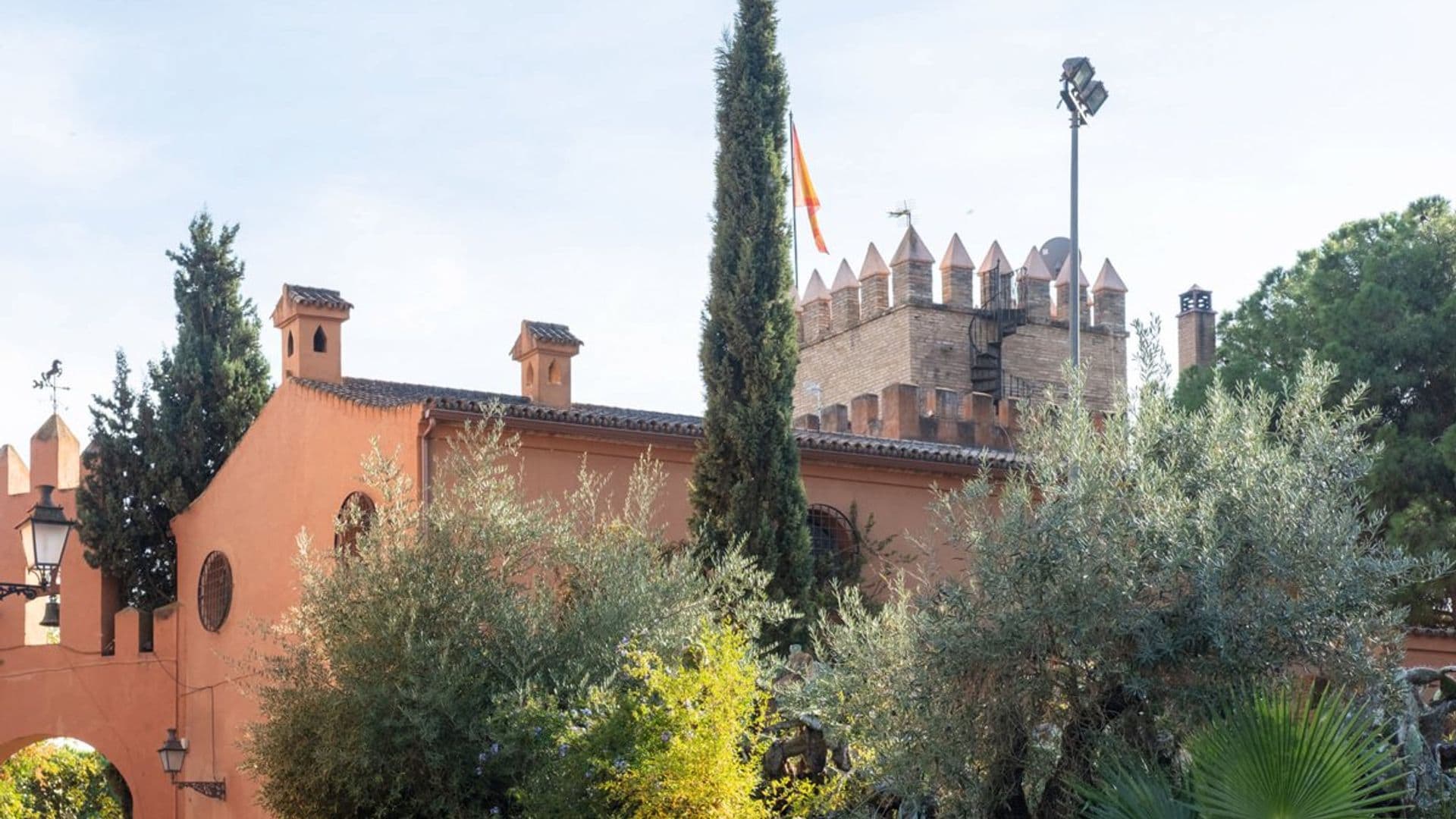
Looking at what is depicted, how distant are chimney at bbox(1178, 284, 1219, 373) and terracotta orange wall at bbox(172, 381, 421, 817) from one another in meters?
25.1

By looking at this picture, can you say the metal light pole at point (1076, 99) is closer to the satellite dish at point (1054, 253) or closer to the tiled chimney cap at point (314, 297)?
the tiled chimney cap at point (314, 297)

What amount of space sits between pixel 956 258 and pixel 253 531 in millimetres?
23010

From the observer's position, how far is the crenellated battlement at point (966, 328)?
134 feet

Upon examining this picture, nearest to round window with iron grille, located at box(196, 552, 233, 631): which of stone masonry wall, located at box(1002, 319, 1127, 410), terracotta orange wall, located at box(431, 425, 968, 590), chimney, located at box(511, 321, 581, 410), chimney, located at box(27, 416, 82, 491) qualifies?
chimney, located at box(511, 321, 581, 410)

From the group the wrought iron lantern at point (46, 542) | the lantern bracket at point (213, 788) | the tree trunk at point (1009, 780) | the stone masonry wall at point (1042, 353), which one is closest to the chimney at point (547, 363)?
the lantern bracket at point (213, 788)

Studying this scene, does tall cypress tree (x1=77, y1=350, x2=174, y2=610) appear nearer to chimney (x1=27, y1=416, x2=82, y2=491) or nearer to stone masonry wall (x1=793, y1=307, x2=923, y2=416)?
chimney (x1=27, y1=416, x2=82, y2=491)

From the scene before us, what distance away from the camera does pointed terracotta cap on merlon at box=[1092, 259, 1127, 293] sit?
43.2 metres

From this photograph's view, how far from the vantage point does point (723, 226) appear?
17922mm

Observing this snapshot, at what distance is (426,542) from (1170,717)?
5.60 meters

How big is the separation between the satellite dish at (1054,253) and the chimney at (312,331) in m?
23.8

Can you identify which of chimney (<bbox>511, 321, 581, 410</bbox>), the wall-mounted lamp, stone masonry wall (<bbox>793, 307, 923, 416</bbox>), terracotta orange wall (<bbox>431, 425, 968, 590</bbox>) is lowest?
the wall-mounted lamp

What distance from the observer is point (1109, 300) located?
1700 inches

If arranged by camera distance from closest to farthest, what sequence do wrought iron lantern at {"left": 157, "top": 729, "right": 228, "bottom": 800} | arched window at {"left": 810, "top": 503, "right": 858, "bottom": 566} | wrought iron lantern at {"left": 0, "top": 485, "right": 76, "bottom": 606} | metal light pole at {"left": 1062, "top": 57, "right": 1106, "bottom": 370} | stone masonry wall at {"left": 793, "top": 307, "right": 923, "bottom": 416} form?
wrought iron lantern at {"left": 0, "top": 485, "right": 76, "bottom": 606}
metal light pole at {"left": 1062, "top": 57, "right": 1106, "bottom": 370}
arched window at {"left": 810, "top": 503, "right": 858, "bottom": 566}
wrought iron lantern at {"left": 157, "top": 729, "right": 228, "bottom": 800}
stone masonry wall at {"left": 793, "top": 307, "right": 923, "bottom": 416}

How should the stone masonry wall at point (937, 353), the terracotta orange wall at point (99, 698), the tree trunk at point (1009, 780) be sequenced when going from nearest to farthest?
the tree trunk at point (1009, 780) < the terracotta orange wall at point (99, 698) < the stone masonry wall at point (937, 353)
